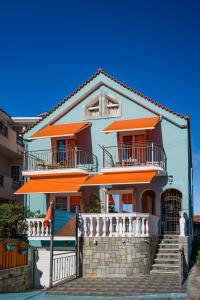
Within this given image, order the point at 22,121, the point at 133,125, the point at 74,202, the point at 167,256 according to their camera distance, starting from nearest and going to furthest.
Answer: the point at 167,256, the point at 133,125, the point at 74,202, the point at 22,121

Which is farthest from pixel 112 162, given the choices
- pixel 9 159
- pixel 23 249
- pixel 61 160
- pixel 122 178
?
pixel 9 159

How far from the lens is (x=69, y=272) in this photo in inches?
963

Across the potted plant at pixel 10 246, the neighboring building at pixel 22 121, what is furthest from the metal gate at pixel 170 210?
the neighboring building at pixel 22 121

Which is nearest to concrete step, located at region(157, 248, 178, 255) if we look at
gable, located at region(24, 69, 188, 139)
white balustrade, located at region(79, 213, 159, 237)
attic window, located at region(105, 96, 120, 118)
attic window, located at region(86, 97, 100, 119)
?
white balustrade, located at region(79, 213, 159, 237)

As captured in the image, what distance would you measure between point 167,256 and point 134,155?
8600 mm

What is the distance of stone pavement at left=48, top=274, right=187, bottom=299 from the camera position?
1966 cm

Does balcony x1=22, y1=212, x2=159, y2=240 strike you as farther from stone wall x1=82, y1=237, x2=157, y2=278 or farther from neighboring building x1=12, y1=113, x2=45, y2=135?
neighboring building x1=12, y1=113, x2=45, y2=135

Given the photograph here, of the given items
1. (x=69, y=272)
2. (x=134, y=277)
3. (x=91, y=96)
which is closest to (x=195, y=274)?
(x=134, y=277)

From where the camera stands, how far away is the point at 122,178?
29734mm

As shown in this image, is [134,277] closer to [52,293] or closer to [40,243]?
[52,293]

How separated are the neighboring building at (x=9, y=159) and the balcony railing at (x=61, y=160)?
4189mm

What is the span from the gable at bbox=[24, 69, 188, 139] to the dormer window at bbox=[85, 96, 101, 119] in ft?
2.04

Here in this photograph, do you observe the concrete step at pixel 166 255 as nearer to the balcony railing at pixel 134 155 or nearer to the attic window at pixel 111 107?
the balcony railing at pixel 134 155

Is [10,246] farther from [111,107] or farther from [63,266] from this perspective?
[111,107]
